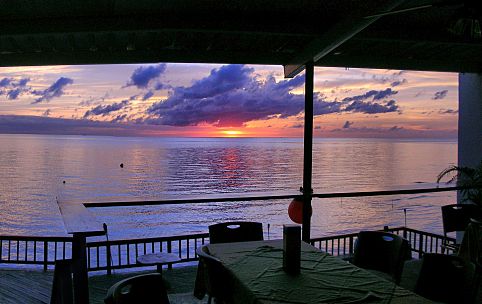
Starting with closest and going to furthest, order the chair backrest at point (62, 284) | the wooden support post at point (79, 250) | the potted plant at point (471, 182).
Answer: the chair backrest at point (62, 284)
the wooden support post at point (79, 250)
the potted plant at point (471, 182)

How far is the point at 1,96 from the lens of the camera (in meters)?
27.8

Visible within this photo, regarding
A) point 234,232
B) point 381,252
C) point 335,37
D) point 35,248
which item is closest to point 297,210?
point 234,232

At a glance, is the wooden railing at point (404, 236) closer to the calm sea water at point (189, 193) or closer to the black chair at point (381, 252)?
the black chair at point (381, 252)

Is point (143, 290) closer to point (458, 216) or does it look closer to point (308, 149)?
point (308, 149)

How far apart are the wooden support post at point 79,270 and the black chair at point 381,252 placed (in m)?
2.14

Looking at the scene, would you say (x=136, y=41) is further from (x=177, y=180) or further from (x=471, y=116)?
(x=177, y=180)

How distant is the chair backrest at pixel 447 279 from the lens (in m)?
2.36

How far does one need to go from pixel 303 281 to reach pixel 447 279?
2.75 feet

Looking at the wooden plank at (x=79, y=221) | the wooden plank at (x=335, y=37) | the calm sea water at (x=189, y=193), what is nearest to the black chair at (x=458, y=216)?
the wooden plank at (x=335, y=37)

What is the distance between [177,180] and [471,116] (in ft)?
135

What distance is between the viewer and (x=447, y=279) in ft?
8.13

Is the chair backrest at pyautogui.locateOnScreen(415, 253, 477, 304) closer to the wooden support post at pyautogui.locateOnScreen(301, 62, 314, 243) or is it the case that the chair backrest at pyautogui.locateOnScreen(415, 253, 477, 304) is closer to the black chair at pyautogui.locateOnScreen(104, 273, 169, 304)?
the black chair at pyautogui.locateOnScreen(104, 273, 169, 304)

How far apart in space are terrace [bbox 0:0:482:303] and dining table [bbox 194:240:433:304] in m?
0.97

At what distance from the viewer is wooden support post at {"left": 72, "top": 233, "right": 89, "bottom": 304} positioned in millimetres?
3162
